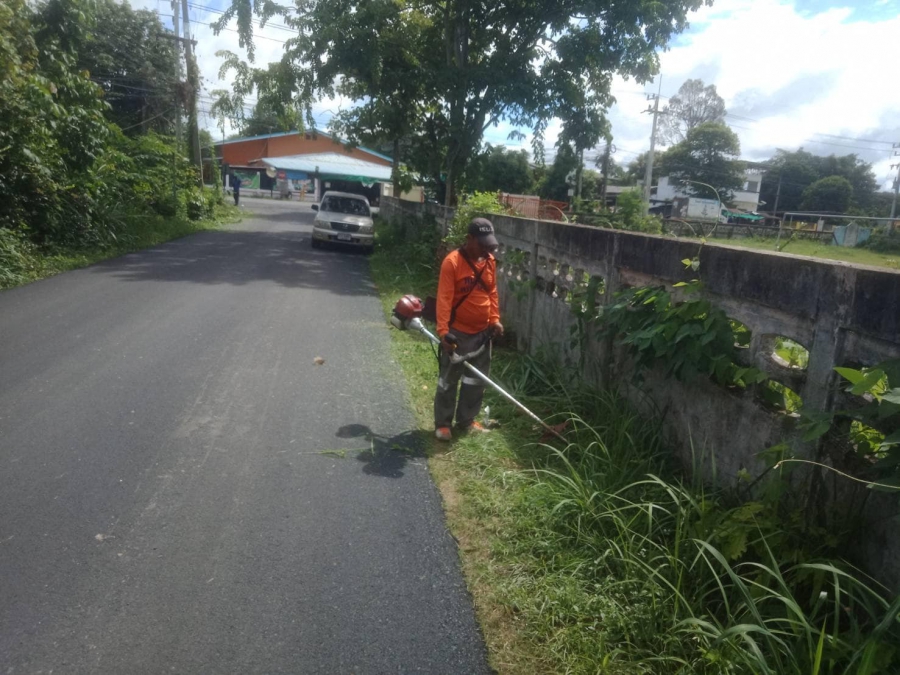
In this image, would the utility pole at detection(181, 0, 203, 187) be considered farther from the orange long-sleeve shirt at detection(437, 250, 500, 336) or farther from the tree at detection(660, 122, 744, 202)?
the tree at detection(660, 122, 744, 202)

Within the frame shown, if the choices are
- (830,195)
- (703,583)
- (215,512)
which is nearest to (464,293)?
(215,512)

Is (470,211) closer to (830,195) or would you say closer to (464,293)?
(464,293)

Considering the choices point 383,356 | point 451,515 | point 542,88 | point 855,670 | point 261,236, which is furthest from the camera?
point 261,236

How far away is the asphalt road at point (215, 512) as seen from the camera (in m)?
3.01

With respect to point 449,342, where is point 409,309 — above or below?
above

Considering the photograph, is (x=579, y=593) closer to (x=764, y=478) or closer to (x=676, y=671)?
(x=676, y=671)

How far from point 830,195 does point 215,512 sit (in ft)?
169

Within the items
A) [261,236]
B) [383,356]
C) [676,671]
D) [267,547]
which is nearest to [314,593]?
[267,547]

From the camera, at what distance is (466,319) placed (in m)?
5.52

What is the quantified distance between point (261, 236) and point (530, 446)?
19.5 m

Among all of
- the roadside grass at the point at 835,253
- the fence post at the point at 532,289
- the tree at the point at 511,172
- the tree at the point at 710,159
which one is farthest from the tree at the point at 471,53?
the tree at the point at 710,159

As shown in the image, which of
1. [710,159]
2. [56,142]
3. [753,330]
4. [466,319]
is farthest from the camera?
[710,159]

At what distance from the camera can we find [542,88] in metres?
18.0

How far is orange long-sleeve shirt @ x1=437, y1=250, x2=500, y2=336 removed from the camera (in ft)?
17.6
